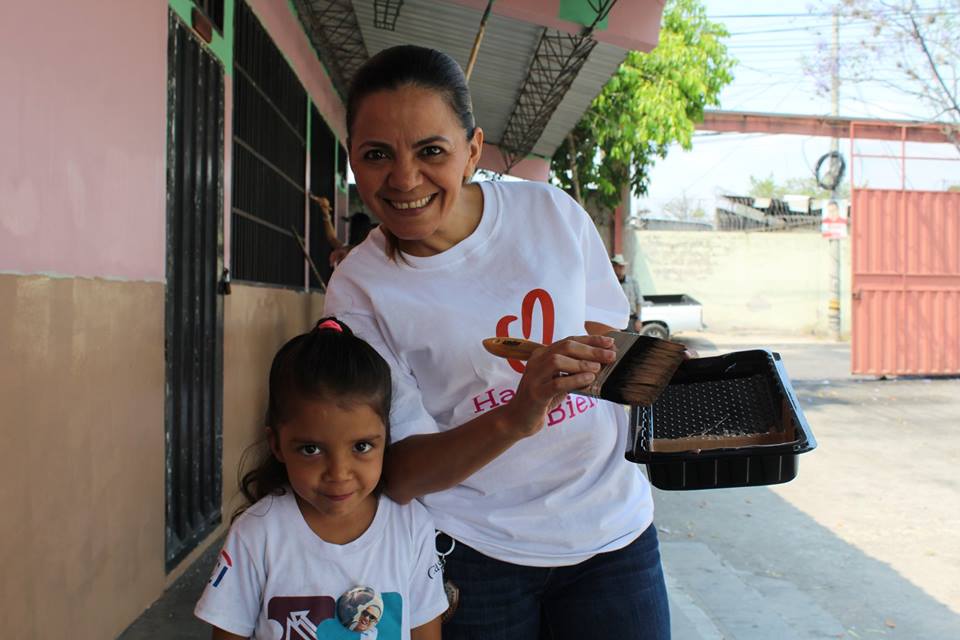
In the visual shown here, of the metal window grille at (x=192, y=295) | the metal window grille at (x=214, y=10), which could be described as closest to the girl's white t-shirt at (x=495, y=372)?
the metal window grille at (x=192, y=295)

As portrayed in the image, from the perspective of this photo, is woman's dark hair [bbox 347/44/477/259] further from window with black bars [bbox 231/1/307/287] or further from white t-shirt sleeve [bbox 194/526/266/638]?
window with black bars [bbox 231/1/307/287]

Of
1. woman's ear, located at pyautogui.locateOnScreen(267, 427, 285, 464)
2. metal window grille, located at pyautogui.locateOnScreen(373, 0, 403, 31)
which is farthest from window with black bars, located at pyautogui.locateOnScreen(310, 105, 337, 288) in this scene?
woman's ear, located at pyautogui.locateOnScreen(267, 427, 285, 464)

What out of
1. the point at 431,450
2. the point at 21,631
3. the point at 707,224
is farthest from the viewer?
the point at 707,224

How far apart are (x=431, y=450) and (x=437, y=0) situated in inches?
232

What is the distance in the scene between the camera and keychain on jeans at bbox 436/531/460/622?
1.61 metres

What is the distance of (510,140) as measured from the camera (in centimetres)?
1305

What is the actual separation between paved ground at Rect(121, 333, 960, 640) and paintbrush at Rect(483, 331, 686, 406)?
262 centimetres

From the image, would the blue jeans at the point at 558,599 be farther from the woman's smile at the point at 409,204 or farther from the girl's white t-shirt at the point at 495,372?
A: the woman's smile at the point at 409,204

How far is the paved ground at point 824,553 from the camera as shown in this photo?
3936mm

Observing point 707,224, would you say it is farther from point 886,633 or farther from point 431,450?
point 431,450

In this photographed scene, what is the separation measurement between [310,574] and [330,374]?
352mm

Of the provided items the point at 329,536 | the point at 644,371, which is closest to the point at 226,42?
the point at 329,536

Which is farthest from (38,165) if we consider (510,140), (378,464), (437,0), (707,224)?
(707,224)

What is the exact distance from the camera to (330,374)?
1.60m
